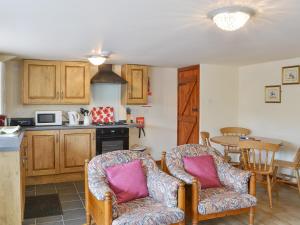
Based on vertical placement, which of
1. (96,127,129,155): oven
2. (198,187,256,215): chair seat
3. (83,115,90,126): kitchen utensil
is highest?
(83,115,90,126): kitchen utensil

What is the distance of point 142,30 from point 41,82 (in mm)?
2715

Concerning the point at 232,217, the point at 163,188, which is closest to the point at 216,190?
the point at 232,217

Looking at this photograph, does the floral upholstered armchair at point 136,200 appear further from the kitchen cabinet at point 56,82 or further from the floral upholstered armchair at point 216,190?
the kitchen cabinet at point 56,82

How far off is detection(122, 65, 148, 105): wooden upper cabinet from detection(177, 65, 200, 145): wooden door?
3.04 feet

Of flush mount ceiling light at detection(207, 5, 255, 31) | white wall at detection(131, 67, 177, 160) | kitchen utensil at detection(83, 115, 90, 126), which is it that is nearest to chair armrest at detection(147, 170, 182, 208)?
flush mount ceiling light at detection(207, 5, 255, 31)

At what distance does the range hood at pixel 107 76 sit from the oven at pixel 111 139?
2.95ft

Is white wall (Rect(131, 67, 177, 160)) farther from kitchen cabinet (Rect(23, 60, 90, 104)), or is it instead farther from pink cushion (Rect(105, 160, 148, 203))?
pink cushion (Rect(105, 160, 148, 203))

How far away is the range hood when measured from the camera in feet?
17.5

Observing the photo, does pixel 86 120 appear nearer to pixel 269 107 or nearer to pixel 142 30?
pixel 142 30

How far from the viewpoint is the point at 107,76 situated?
213 inches

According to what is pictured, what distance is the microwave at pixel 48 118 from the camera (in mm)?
5105

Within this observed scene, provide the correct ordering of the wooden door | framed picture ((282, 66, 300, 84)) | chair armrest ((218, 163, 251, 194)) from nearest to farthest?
chair armrest ((218, 163, 251, 194))
framed picture ((282, 66, 300, 84))
the wooden door

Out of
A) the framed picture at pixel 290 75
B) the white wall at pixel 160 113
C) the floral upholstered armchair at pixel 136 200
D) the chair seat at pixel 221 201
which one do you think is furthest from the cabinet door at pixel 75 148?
the framed picture at pixel 290 75

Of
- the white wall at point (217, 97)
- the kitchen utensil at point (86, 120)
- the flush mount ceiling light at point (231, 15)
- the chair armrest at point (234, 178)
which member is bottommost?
the chair armrest at point (234, 178)
